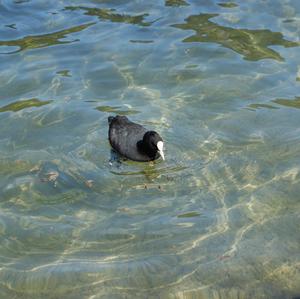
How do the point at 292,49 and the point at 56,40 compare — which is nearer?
the point at 292,49

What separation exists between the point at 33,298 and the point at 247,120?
5.09 m

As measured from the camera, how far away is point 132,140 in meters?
9.57

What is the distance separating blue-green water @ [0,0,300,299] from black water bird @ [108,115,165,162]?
163mm

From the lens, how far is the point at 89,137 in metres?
10.1

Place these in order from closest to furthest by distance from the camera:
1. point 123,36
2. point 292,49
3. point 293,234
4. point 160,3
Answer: point 293,234, point 292,49, point 123,36, point 160,3

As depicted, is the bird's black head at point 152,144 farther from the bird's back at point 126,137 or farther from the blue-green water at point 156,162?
the blue-green water at point 156,162

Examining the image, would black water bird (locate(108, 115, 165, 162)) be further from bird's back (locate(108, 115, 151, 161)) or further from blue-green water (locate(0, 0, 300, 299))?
blue-green water (locate(0, 0, 300, 299))

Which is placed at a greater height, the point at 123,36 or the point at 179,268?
the point at 179,268

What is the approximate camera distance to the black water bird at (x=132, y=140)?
909 cm

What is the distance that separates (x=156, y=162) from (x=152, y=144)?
0.42 metres

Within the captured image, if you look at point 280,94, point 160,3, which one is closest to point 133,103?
point 280,94

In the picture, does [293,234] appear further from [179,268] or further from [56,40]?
[56,40]

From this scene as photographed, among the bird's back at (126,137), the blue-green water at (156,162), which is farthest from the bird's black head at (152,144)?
the blue-green water at (156,162)

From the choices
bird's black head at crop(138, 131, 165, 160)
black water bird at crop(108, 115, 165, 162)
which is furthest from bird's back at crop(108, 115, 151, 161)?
bird's black head at crop(138, 131, 165, 160)
